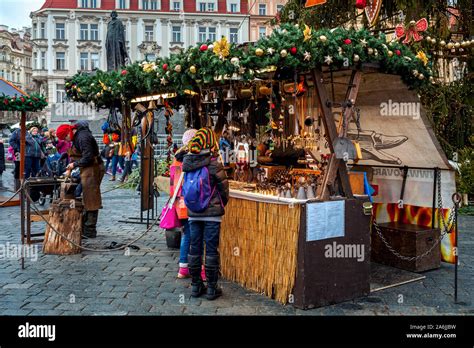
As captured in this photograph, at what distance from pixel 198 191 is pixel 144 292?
51.4 inches

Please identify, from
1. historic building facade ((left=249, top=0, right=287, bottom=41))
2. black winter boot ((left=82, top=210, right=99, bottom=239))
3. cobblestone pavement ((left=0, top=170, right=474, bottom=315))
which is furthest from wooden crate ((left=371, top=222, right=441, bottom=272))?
historic building facade ((left=249, top=0, right=287, bottom=41))

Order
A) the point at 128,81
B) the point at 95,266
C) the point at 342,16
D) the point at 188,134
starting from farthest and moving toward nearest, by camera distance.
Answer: the point at 342,16, the point at 128,81, the point at 95,266, the point at 188,134

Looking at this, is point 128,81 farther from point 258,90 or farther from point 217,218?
point 217,218

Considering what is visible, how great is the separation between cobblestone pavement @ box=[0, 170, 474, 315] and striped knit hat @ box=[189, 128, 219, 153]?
1.54m

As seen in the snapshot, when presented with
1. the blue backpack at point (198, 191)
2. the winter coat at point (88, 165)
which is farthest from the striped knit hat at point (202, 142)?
the winter coat at point (88, 165)

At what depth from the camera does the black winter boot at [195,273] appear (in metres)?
5.73

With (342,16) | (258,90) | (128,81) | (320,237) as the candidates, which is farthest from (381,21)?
(320,237)

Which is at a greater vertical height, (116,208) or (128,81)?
(128,81)

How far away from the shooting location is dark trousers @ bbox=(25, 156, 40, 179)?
1373 cm

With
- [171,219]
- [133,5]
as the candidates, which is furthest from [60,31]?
[171,219]

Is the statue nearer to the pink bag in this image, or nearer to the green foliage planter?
the green foliage planter

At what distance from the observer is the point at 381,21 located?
12.8m

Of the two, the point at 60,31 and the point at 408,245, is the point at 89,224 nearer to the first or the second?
the point at 408,245

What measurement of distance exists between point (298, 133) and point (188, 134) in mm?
2111
